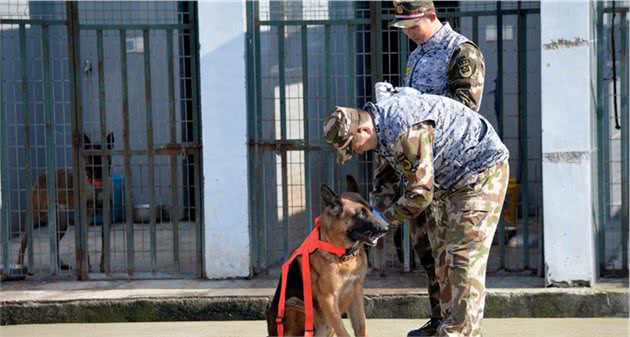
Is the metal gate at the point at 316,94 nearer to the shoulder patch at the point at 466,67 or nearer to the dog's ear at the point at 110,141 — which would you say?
the dog's ear at the point at 110,141

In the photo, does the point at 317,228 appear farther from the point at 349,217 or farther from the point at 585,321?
the point at 585,321

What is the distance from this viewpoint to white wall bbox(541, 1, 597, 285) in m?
7.32

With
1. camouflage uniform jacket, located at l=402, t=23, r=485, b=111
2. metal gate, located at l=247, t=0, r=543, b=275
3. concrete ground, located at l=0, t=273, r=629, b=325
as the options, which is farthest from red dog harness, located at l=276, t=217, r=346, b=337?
metal gate, located at l=247, t=0, r=543, b=275

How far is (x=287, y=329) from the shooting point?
5574 mm

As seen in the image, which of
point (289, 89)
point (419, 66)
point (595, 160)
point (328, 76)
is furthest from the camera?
point (289, 89)

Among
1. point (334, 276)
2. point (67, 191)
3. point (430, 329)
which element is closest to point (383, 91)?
point (334, 276)

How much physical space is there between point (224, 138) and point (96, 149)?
3.69ft

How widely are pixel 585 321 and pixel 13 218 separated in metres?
4.86

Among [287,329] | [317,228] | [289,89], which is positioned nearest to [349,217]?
Answer: [317,228]

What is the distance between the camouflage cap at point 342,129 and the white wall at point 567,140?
120 inches

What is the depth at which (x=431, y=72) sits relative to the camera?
5.57 metres

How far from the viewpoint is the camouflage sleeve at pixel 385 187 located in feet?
18.5

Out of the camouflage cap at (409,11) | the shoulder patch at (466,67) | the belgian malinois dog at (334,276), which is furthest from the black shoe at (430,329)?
the camouflage cap at (409,11)

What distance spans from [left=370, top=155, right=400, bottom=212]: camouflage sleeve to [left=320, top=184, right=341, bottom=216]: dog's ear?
0.35 meters
